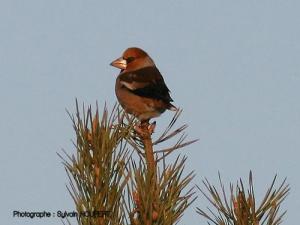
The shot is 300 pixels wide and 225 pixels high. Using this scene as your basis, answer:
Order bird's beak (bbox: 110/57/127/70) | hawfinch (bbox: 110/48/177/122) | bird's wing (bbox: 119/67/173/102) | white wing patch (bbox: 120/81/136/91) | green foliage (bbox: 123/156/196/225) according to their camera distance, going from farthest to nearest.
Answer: bird's beak (bbox: 110/57/127/70), white wing patch (bbox: 120/81/136/91), bird's wing (bbox: 119/67/173/102), hawfinch (bbox: 110/48/177/122), green foliage (bbox: 123/156/196/225)

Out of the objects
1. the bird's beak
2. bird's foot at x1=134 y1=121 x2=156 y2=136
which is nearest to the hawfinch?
the bird's beak

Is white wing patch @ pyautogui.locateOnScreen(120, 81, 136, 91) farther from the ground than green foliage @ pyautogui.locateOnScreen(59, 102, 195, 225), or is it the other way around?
white wing patch @ pyautogui.locateOnScreen(120, 81, 136, 91)

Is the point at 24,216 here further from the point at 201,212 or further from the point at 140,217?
the point at 201,212

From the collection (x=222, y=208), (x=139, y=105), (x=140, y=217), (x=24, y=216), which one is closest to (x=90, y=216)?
(x=140, y=217)

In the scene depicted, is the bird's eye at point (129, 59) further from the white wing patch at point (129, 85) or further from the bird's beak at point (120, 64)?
the white wing patch at point (129, 85)

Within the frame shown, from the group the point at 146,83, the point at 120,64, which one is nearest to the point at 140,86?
the point at 146,83

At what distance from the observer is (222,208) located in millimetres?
2277

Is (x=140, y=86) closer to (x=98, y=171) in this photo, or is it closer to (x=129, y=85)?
(x=129, y=85)

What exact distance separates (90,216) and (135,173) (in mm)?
Result: 248

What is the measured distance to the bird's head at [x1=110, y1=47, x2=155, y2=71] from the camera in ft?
21.6

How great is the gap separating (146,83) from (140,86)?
0.07 m

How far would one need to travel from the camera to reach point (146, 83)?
5.90 m

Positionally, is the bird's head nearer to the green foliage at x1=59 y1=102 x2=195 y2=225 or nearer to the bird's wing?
the bird's wing

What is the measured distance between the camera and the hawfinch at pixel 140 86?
545cm
